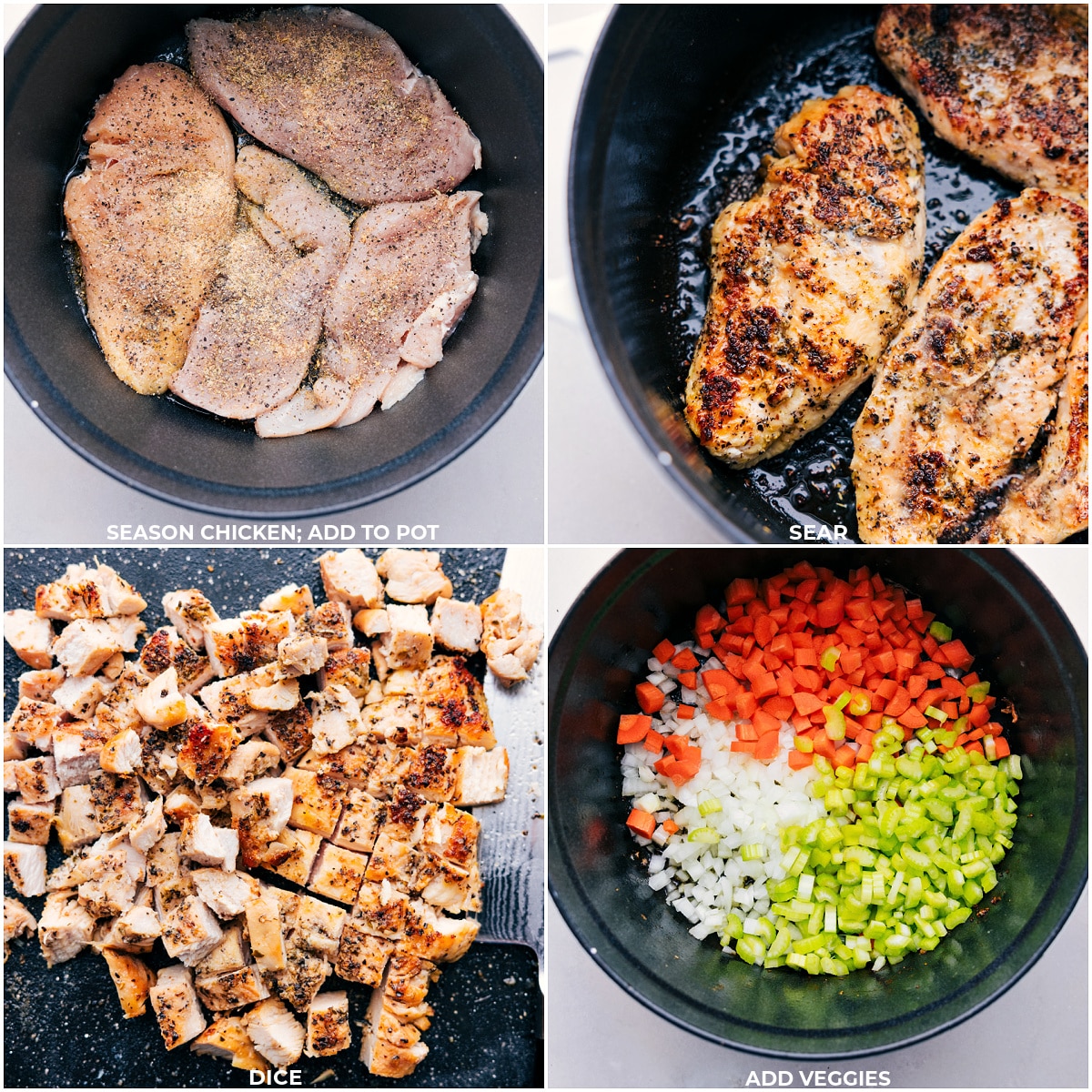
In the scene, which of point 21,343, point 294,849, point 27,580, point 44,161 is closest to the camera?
point 21,343

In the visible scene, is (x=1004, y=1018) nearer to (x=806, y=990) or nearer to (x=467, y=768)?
(x=806, y=990)

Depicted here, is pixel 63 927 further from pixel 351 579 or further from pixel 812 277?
pixel 812 277

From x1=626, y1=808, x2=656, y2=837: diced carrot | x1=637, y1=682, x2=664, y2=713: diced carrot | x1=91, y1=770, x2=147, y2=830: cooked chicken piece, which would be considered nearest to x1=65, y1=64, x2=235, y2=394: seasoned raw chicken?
x1=91, y1=770, x2=147, y2=830: cooked chicken piece

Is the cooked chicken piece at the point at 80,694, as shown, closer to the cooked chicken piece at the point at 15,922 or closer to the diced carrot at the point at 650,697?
the cooked chicken piece at the point at 15,922

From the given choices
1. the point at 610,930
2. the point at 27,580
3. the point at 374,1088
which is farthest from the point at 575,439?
the point at 374,1088

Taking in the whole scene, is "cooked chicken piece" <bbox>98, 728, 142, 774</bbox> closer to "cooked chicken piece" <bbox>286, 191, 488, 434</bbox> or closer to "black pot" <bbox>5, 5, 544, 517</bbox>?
"black pot" <bbox>5, 5, 544, 517</bbox>

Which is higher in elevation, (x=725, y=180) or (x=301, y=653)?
(x=725, y=180)

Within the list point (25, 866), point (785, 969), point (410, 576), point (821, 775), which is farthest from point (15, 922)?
point (821, 775)
